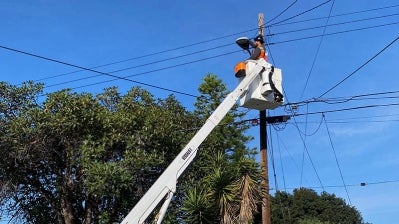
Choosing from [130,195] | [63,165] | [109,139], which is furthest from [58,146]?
[130,195]

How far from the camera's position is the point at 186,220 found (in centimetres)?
1609

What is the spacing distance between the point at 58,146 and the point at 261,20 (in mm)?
9278

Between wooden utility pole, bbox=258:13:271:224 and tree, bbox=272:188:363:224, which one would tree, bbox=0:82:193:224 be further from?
tree, bbox=272:188:363:224

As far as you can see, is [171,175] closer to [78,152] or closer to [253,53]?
[253,53]

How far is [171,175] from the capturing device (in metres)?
12.9

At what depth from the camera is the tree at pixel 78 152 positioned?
18656mm

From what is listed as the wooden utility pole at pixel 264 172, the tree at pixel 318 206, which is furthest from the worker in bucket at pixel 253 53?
the tree at pixel 318 206

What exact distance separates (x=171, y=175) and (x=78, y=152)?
7.57 metres

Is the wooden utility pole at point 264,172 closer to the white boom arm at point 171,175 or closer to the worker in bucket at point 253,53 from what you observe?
the worker in bucket at point 253,53

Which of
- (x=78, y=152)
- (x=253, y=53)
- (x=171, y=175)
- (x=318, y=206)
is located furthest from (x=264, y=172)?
(x=318, y=206)

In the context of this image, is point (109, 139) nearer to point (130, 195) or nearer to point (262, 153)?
point (130, 195)

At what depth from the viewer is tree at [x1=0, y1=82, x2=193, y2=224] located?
18656mm

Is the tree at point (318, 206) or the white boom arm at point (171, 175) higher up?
the tree at point (318, 206)

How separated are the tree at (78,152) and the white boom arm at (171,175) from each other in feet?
18.1
